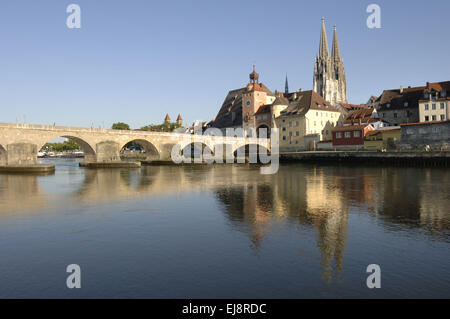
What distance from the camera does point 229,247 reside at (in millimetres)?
12578

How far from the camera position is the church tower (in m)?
149

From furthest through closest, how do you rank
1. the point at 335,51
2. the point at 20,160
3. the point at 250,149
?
the point at 335,51 → the point at 250,149 → the point at 20,160

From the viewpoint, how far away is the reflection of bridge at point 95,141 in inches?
2088

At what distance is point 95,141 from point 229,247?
58.3m

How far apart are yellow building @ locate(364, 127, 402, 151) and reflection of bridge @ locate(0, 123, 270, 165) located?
Result: 31.6 m

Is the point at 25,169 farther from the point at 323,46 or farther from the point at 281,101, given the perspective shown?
the point at 323,46

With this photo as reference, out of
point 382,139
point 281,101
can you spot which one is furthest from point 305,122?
point 382,139

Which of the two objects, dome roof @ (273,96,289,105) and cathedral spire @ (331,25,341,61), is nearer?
dome roof @ (273,96,289,105)
